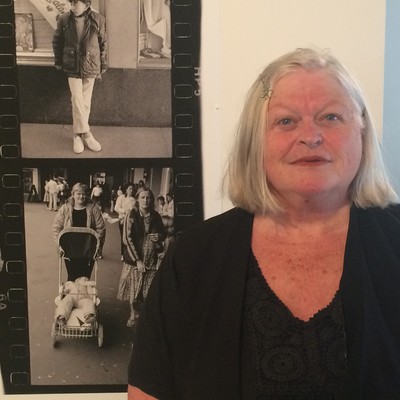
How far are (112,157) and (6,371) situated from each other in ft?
2.17

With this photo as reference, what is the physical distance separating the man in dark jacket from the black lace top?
0.66m

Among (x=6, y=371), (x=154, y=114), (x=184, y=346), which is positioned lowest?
(x=6, y=371)

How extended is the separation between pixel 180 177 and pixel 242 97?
270 mm

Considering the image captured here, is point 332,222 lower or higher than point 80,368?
higher

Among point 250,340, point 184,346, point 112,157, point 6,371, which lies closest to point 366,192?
point 250,340

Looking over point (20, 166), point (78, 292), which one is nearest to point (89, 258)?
point (78, 292)

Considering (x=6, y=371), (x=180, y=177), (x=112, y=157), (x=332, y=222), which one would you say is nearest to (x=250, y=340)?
(x=332, y=222)

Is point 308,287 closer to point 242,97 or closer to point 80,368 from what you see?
point 242,97

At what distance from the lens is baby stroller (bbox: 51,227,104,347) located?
133 cm

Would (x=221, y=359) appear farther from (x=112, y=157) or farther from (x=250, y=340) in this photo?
(x=112, y=157)

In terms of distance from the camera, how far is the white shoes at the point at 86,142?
131 centimetres

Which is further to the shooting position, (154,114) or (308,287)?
(154,114)

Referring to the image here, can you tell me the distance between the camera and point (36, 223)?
1.32m

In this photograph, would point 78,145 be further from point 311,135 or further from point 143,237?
point 311,135
